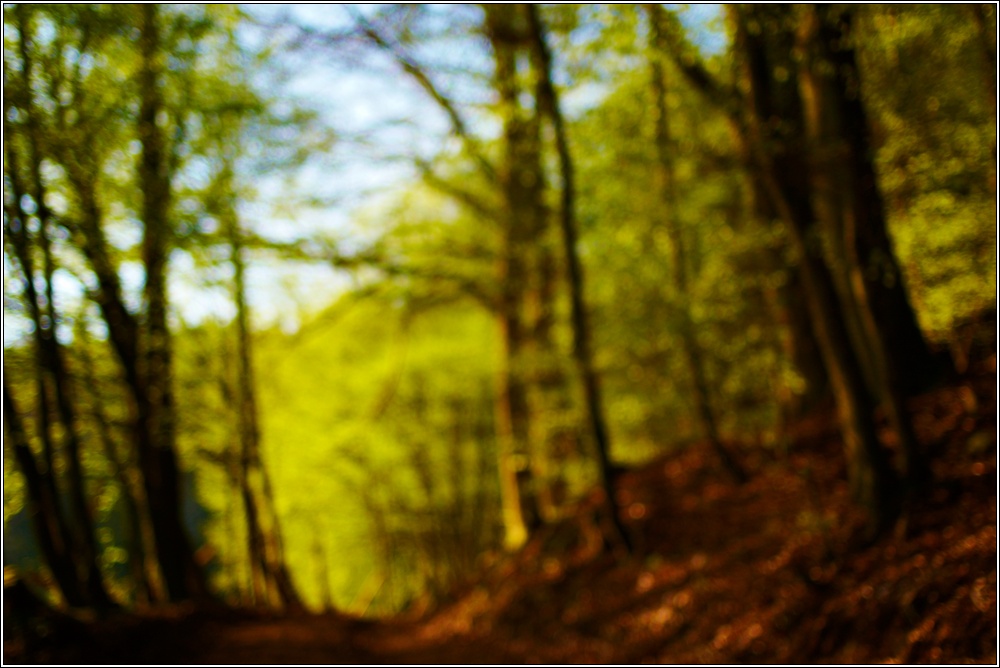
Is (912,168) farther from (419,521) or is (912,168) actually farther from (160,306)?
(419,521)

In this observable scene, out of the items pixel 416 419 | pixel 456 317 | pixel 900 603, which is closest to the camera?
pixel 900 603

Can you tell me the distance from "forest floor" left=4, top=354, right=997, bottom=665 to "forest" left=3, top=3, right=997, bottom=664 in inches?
1.4

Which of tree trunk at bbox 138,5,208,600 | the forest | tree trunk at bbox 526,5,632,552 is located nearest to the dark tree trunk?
the forest

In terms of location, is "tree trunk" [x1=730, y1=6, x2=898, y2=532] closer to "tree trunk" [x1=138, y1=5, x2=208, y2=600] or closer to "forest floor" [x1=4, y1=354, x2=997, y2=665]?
"forest floor" [x1=4, y1=354, x2=997, y2=665]

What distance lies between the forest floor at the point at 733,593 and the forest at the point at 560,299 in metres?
0.04

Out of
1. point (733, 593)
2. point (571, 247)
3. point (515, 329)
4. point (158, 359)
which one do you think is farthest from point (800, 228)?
point (158, 359)

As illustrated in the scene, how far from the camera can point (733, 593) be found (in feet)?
19.9

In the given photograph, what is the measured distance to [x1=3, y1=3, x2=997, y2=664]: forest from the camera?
4.90 metres

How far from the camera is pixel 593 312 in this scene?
854cm

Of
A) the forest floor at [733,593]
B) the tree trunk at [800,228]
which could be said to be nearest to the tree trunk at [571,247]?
the forest floor at [733,593]

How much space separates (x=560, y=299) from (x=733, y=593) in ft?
15.6

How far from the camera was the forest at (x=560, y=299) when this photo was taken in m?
4.90

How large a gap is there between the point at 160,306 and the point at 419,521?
→ 13.9m

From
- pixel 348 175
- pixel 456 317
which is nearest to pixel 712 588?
pixel 348 175
